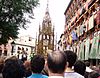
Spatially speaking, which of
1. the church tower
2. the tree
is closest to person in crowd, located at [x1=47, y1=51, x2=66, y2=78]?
the tree

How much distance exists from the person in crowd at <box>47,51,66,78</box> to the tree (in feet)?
86.5

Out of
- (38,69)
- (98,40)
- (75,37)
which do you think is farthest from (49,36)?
(38,69)

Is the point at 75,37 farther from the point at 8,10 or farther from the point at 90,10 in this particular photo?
the point at 8,10

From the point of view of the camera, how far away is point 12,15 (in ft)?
105

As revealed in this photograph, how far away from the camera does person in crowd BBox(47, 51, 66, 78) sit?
4734 mm

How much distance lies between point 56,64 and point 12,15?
90.8 feet

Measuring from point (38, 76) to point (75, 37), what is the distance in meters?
36.5

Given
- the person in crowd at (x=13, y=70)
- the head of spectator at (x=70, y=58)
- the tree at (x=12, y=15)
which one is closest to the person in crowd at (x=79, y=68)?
the head of spectator at (x=70, y=58)

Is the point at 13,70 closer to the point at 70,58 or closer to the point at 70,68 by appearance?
the point at 70,68

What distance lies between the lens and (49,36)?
7431cm

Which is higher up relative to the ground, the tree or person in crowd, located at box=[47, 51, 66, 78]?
the tree

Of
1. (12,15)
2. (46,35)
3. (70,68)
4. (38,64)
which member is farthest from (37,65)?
(46,35)

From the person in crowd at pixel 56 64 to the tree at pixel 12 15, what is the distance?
2635 centimetres

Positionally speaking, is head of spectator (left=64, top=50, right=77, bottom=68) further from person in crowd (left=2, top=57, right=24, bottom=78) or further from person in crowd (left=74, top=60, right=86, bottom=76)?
person in crowd (left=2, top=57, right=24, bottom=78)
